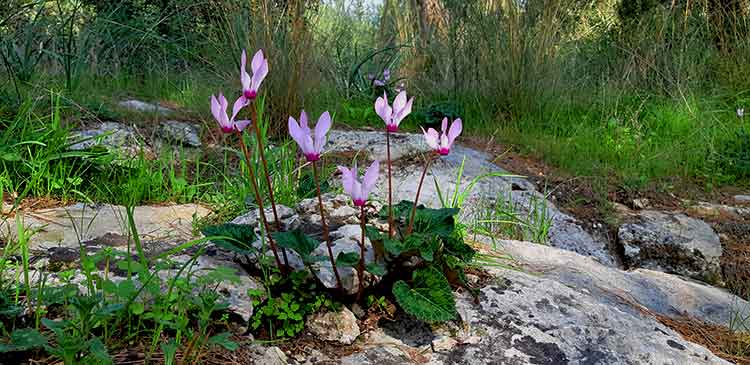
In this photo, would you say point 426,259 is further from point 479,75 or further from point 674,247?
point 479,75

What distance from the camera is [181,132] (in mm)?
3680

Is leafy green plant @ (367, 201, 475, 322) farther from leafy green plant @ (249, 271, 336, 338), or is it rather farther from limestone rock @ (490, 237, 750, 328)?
limestone rock @ (490, 237, 750, 328)

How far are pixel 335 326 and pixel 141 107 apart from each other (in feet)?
10.9

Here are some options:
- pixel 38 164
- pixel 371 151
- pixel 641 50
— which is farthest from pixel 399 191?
pixel 641 50

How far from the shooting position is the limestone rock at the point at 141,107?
13.0 feet

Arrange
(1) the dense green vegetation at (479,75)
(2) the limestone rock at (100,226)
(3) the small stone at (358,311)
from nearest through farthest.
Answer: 1. (3) the small stone at (358,311)
2. (2) the limestone rock at (100,226)
3. (1) the dense green vegetation at (479,75)

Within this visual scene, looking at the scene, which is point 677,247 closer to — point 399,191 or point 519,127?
point 399,191

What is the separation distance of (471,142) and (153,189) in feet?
8.26

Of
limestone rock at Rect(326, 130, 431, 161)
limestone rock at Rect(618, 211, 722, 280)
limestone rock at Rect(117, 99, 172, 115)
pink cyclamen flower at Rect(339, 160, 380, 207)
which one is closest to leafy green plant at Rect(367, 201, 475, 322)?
pink cyclamen flower at Rect(339, 160, 380, 207)

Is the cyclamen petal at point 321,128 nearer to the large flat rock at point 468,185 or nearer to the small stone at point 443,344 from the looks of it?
the small stone at point 443,344

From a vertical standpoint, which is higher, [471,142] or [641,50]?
[641,50]

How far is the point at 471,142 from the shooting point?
14.1 feet

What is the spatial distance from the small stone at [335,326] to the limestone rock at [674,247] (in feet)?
7.02

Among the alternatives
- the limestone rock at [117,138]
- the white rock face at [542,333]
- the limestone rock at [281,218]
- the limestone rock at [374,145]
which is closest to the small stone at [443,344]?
the white rock face at [542,333]
